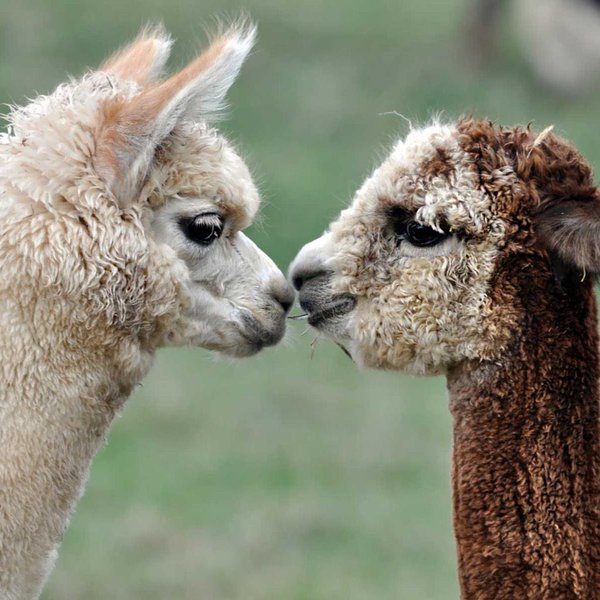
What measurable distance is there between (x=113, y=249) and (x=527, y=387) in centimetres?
106

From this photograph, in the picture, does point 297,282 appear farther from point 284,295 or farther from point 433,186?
point 433,186

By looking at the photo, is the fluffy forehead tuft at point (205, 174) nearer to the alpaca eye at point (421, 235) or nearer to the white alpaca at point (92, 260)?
the white alpaca at point (92, 260)

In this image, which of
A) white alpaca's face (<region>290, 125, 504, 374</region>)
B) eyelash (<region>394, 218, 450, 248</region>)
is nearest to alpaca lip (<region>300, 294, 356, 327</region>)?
white alpaca's face (<region>290, 125, 504, 374</region>)

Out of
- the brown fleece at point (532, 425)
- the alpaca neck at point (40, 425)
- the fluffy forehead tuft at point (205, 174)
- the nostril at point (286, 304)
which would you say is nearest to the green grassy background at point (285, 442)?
the nostril at point (286, 304)

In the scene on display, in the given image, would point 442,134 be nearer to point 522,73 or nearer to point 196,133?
point 196,133

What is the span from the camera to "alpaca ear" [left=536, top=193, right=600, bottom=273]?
326cm

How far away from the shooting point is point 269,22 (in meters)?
18.2

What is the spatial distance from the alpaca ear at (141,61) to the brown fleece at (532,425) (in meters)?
0.96

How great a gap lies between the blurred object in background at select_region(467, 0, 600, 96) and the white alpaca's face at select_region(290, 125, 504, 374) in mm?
12883

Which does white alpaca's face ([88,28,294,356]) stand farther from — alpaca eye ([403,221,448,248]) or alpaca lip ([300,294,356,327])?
alpaca eye ([403,221,448,248])

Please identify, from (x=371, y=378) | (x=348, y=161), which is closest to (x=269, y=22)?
(x=348, y=161)

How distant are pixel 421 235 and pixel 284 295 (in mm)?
431

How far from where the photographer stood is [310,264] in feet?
12.1

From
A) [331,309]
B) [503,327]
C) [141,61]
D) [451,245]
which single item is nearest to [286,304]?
[331,309]
